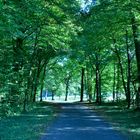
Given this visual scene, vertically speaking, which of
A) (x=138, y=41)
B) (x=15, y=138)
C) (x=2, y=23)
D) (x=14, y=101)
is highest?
(x=138, y=41)

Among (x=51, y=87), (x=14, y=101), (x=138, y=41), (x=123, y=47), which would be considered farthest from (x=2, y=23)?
(x=51, y=87)

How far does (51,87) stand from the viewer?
256ft

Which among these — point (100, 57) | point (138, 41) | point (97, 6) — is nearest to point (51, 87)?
point (100, 57)

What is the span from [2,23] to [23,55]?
14.6 meters

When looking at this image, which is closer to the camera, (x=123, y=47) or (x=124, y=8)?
(x=124, y=8)

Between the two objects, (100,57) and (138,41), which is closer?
(138,41)

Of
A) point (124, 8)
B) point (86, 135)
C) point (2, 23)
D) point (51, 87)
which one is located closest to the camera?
point (2, 23)

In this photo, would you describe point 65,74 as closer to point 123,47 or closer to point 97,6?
point 123,47

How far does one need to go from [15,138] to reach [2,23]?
179 inches

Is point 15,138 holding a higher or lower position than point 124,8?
lower

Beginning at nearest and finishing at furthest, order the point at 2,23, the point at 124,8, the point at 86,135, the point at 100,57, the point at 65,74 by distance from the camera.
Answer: the point at 2,23, the point at 86,135, the point at 124,8, the point at 100,57, the point at 65,74

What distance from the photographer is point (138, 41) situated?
95.3ft

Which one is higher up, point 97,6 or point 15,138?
point 97,6

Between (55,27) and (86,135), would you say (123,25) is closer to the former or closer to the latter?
(55,27)
